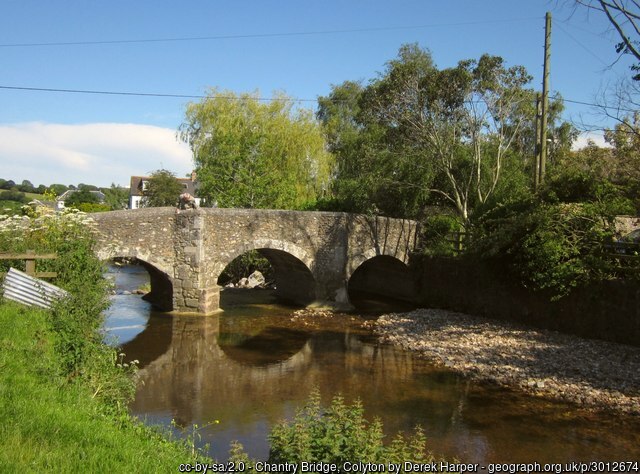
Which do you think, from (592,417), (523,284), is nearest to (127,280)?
(523,284)

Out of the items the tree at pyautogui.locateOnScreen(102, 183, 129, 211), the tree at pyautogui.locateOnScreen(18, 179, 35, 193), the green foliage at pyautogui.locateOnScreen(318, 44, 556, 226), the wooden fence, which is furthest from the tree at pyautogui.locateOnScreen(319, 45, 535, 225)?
the tree at pyautogui.locateOnScreen(18, 179, 35, 193)

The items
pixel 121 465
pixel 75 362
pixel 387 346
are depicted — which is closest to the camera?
pixel 121 465

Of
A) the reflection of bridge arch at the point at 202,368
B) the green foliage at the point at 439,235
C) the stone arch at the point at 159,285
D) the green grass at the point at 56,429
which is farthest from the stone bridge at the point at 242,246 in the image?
the green grass at the point at 56,429

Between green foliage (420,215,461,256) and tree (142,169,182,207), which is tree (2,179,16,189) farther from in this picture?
green foliage (420,215,461,256)

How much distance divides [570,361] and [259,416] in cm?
727

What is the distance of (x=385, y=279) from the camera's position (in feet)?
78.9

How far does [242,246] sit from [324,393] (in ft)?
27.0

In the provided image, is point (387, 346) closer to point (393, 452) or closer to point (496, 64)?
point (393, 452)

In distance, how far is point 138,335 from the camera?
14727 millimetres

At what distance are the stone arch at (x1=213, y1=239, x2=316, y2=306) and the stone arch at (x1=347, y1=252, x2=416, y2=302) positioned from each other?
191 centimetres

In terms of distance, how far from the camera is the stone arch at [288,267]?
17.8 m

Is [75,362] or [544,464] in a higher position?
[75,362]

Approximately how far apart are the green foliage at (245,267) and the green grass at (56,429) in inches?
716

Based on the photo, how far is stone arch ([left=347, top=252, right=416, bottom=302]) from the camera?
72.4 feet
